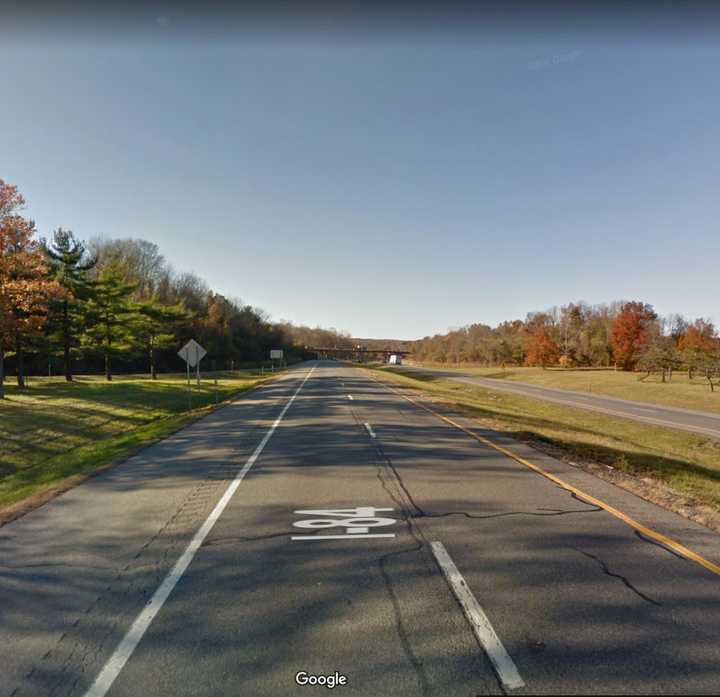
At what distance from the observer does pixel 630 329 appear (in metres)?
73.9

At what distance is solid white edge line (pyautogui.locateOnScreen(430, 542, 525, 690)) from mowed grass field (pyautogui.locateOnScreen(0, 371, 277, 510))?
6.87 m

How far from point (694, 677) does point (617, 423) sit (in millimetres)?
18937

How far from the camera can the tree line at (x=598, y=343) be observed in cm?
4706

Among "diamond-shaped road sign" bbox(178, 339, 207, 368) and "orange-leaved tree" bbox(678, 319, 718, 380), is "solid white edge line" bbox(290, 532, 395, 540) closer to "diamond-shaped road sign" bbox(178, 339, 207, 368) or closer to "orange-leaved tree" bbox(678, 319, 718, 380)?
"diamond-shaped road sign" bbox(178, 339, 207, 368)

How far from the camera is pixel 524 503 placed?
568cm

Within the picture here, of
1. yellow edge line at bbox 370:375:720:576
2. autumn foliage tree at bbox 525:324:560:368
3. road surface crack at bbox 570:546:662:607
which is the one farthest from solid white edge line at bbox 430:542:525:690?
autumn foliage tree at bbox 525:324:560:368

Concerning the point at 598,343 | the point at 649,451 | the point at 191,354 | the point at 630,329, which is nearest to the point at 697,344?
the point at 630,329

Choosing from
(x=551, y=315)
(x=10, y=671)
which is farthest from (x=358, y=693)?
(x=551, y=315)

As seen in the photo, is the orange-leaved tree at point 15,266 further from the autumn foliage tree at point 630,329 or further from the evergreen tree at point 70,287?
the autumn foliage tree at point 630,329

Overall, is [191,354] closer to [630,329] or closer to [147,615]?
[147,615]

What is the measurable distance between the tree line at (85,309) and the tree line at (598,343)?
5104cm

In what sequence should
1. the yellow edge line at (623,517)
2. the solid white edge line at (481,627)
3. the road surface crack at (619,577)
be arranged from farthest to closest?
the yellow edge line at (623,517) < the road surface crack at (619,577) < the solid white edge line at (481,627)

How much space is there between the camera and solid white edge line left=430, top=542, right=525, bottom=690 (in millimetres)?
2537

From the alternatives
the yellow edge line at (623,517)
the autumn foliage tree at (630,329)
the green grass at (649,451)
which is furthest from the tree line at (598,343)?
the yellow edge line at (623,517)
